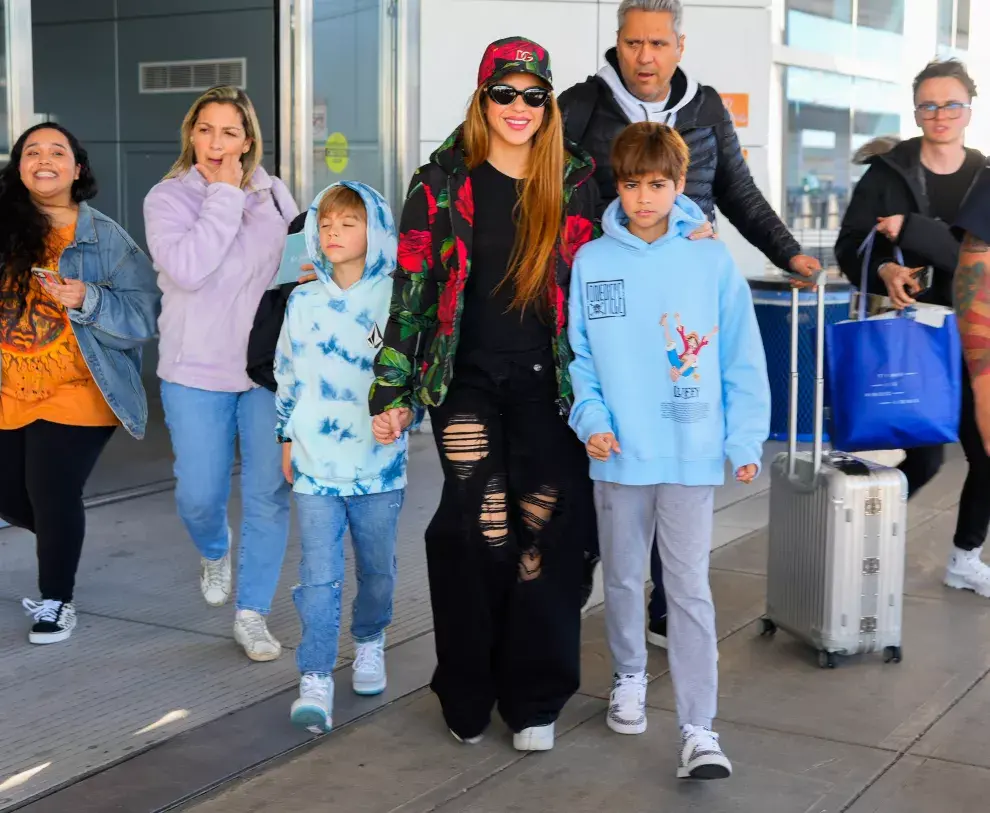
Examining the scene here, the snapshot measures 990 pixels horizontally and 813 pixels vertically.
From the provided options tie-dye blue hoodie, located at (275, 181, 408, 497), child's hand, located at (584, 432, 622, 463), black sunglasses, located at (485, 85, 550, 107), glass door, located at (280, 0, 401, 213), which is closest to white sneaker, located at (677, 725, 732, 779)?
child's hand, located at (584, 432, 622, 463)

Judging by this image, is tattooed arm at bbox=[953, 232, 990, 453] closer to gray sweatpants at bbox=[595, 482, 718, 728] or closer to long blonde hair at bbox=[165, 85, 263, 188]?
gray sweatpants at bbox=[595, 482, 718, 728]

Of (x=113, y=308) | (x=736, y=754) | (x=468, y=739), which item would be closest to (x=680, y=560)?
(x=736, y=754)

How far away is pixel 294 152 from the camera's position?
27.9 ft

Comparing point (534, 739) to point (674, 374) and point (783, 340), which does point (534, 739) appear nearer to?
point (674, 374)

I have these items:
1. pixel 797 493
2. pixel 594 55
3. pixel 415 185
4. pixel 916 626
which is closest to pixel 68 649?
pixel 415 185

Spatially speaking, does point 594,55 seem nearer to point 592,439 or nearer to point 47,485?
point 47,485

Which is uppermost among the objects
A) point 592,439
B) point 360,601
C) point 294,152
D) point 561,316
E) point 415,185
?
point 294,152

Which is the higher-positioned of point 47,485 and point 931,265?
point 931,265

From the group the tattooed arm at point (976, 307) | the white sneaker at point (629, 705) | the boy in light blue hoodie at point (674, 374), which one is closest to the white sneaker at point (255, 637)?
the white sneaker at point (629, 705)

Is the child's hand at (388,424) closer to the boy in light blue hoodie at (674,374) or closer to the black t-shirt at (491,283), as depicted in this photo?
the black t-shirt at (491,283)

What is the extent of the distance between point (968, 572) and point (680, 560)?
7.83ft

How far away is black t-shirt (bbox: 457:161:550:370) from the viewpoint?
3750 millimetres

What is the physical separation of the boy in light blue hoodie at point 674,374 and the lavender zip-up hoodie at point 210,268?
1394 mm

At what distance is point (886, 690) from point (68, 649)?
2.75m
